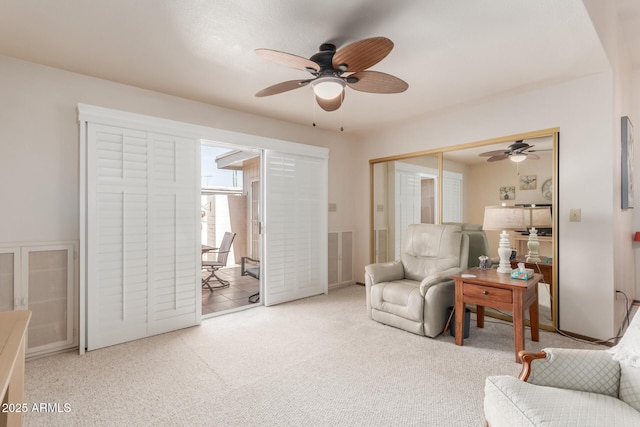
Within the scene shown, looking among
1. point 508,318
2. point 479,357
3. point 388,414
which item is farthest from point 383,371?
point 508,318

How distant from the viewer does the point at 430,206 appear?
13.7 ft

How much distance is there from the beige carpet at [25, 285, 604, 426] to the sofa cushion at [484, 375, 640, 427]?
60cm

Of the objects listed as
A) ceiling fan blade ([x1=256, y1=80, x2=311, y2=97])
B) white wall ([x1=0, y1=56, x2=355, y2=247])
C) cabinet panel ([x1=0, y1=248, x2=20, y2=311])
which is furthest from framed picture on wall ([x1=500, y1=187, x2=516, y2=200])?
cabinet panel ([x1=0, y1=248, x2=20, y2=311])

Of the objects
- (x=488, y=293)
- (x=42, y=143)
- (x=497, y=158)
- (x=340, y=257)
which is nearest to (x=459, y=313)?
(x=488, y=293)

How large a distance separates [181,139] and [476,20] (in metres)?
2.75

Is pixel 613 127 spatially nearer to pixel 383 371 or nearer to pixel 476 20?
pixel 476 20

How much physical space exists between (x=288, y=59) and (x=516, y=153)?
8.87ft

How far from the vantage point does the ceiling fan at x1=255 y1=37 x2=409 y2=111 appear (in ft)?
6.05

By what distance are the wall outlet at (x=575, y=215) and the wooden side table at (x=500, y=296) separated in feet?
2.22

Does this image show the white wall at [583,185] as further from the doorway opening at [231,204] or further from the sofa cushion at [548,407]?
the doorway opening at [231,204]

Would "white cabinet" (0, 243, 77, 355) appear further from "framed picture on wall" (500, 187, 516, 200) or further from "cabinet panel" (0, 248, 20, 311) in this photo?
"framed picture on wall" (500, 187, 516, 200)

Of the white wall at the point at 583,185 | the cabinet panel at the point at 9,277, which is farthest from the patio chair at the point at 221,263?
the white wall at the point at 583,185

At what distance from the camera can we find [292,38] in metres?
2.24

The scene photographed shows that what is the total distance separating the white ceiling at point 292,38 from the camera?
1.92 m
